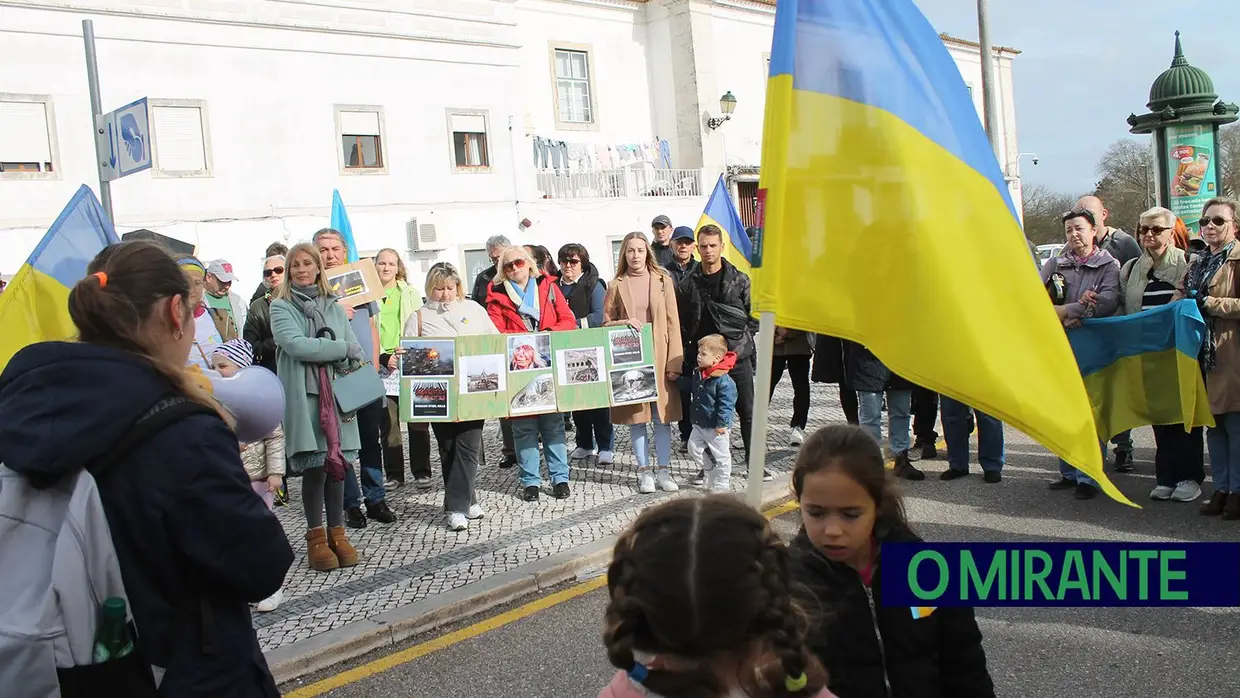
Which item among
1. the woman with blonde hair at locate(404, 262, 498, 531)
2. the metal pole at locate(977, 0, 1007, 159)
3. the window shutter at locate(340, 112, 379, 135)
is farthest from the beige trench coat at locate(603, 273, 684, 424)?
the window shutter at locate(340, 112, 379, 135)

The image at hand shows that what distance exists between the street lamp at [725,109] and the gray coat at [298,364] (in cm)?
2422

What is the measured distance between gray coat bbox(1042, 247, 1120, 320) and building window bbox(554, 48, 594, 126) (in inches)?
885

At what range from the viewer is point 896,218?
238cm

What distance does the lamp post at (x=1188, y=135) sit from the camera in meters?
14.0

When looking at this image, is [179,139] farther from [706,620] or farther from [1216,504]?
[706,620]

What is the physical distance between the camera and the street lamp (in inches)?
1125

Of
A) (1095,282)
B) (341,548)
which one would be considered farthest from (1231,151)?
(341,548)

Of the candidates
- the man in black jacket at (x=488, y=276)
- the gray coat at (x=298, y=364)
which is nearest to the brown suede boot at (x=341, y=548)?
the gray coat at (x=298, y=364)

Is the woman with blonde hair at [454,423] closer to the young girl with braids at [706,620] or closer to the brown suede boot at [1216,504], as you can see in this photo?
the brown suede boot at [1216,504]

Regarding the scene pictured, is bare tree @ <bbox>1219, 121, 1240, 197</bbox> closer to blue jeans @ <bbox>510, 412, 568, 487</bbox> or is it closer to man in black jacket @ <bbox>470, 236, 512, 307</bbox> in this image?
man in black jacket @ <bbox>470, 236, 512, 307</bbox>

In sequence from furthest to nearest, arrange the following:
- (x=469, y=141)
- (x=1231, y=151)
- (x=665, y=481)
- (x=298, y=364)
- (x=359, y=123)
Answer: (x=1231, y=151) → (x=469, y=141) → (x=359, y=123) → (x=665, y=481) → (x=298, y=364)

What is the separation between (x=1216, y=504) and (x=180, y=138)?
776 inches

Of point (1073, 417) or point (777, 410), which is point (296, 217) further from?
point (1073, 417)

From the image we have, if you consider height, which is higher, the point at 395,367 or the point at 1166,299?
the point at 1166,299
